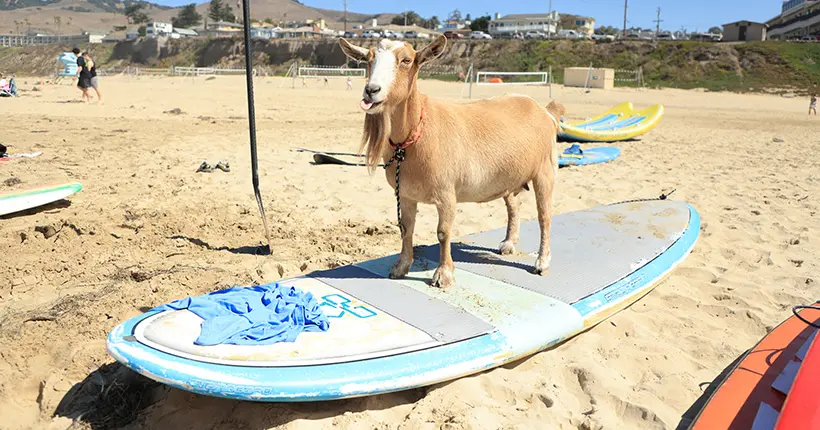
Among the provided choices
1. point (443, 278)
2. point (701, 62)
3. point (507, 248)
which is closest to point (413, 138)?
point (443, 278)

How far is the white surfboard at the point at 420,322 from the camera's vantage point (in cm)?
293

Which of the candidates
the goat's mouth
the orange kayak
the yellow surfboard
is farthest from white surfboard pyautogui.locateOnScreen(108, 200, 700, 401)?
the yellow surfboard

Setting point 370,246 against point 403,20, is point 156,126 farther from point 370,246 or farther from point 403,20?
point 403,20

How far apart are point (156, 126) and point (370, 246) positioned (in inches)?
361

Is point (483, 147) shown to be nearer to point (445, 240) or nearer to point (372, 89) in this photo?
point (445, 240)

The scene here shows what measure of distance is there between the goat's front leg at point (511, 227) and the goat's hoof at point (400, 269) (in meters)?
1.08

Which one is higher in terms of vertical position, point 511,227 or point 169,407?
point 511,227

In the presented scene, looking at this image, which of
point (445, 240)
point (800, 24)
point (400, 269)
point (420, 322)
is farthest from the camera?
point (800, 24)

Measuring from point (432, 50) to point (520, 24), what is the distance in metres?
103

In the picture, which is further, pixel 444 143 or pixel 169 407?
pixel 444 143

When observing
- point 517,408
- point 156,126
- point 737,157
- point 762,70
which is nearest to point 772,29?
point 762,70

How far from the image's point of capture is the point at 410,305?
3.80 metres

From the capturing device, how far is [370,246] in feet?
19.8

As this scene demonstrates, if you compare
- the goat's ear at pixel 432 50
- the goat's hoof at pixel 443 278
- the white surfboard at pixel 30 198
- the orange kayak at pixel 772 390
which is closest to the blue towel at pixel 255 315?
the goat's hoof at pixel 443 278
